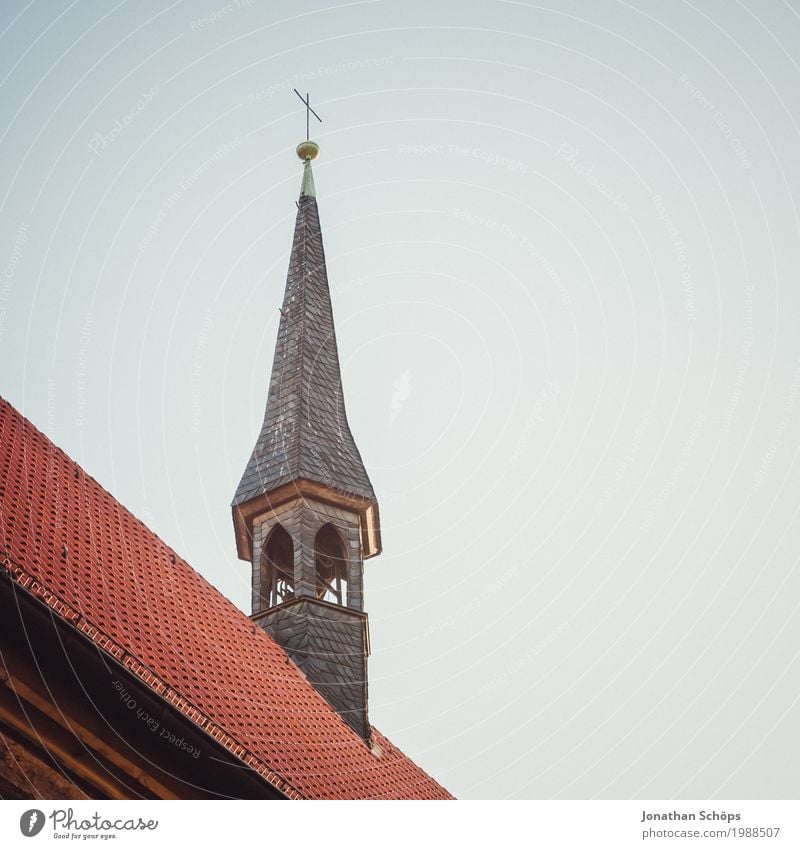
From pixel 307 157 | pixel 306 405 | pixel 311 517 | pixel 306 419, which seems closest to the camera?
pixel 311 517

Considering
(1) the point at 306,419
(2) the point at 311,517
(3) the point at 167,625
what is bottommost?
(3) the point at 167,625

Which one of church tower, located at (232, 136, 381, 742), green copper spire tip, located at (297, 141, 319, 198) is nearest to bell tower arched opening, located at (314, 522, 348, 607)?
church tower, located at (232, 136, 381, 742)

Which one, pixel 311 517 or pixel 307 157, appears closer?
pixel 311 517

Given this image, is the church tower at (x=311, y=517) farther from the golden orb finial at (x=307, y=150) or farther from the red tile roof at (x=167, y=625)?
the golden orb finial at (x=307, y=150)

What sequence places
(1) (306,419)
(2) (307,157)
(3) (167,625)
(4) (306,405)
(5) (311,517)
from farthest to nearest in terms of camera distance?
(2) (307,157), (4) (306,405), (1) (306,419), (5) (311,517), (3) (167,625)

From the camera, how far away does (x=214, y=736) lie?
872 cm

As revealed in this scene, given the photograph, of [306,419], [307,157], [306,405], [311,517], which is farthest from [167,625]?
[307,157]

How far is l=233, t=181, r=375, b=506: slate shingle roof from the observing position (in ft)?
55.1

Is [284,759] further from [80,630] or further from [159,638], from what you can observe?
[80,630]

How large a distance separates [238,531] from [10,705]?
945 centimetres

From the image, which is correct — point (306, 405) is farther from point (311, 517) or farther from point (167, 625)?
point (167, 625)

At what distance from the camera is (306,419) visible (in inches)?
686

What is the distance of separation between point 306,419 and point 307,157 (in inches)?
253

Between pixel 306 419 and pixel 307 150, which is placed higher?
pixel 307 150
